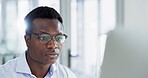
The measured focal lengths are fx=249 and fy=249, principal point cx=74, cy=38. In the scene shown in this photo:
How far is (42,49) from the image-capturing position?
136cm

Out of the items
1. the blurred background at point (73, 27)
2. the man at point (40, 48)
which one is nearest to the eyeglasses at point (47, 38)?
the man at point (40, 48)

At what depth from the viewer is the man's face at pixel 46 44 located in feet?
4.42

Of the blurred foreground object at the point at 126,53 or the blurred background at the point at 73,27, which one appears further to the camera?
the blurred background at the point at 73,27

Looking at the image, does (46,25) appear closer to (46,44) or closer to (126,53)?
(46,44)

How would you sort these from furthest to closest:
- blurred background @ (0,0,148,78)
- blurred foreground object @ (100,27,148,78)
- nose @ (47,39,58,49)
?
blurred background @ (0,0,148,78) < nose @ (47,39,58,49) < blurred foreground object @ (100,27,148,78)

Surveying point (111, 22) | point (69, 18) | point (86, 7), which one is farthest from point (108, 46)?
point (69, 18)

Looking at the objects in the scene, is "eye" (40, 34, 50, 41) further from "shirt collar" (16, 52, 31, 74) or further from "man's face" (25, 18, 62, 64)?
"shirt collar" (16, 52, 31, 74)

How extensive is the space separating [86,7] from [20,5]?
737mm

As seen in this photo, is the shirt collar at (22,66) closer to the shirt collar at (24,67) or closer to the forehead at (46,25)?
the shirt collar at (24,67)

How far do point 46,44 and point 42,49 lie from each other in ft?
0.12

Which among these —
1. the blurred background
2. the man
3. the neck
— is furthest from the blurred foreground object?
the blurred background

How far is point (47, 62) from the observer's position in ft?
4.53

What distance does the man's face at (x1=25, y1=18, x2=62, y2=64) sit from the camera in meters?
1.35

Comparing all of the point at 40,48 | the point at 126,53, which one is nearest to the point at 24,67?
the point at 40,48
